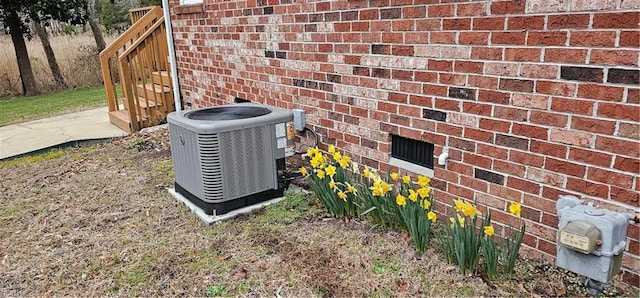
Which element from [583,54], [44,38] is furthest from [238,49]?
[44,38]

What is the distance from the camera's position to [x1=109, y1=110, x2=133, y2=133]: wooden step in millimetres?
6348

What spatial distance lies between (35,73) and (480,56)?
43.1 ft

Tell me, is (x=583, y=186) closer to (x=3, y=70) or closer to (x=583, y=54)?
(x=583, y=54)

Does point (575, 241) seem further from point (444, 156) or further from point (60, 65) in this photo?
point (60, 65)

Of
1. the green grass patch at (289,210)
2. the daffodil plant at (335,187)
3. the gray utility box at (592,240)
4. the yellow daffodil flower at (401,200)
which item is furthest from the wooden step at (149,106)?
the gray utility box at (592,240)

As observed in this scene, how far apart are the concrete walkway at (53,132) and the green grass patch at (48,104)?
810 mm

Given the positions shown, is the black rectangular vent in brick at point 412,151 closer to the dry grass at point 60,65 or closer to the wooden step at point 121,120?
the wooden step at point 121,120

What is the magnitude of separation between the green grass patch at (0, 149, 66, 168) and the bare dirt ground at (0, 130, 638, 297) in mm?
1315

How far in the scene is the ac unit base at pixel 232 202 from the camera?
3367mm

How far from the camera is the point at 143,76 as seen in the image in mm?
6426

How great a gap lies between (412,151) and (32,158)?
4.62 meters

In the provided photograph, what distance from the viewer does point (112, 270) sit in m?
2.79

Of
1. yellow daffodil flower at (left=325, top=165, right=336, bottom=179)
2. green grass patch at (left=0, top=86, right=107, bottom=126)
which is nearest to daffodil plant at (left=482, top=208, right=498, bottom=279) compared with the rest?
yellow daffodil flower at (left=325, top=165, right=336, bottom=179)

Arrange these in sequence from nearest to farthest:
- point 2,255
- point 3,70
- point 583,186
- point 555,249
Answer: point 583,186
point 555,249
point 2,255
point 3,70
